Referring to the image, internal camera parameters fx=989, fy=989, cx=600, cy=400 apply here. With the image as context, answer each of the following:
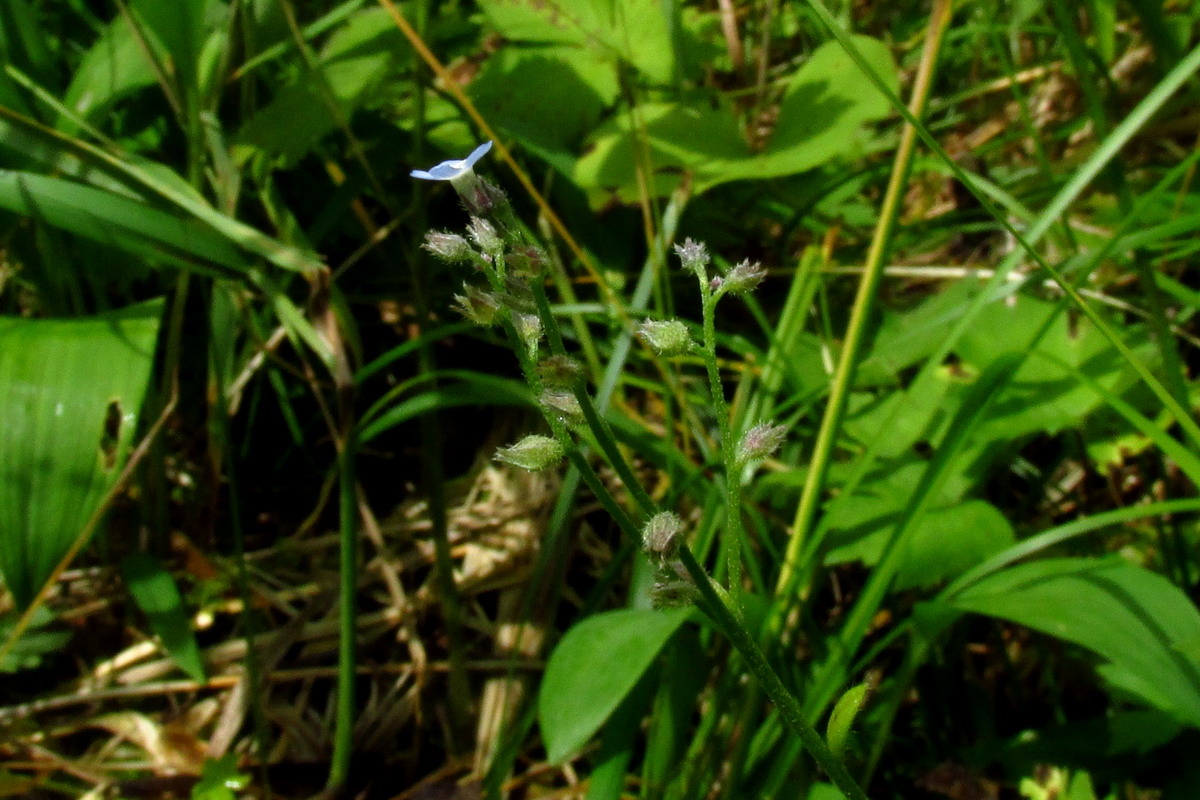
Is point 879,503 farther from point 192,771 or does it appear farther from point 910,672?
point 192,771

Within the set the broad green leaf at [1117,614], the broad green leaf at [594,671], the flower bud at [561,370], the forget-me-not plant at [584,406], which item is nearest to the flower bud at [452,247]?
the forget-me-not plant at [584,406]

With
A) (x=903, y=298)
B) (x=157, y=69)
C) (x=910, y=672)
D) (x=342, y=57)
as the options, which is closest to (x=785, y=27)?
(x=903, y=298)

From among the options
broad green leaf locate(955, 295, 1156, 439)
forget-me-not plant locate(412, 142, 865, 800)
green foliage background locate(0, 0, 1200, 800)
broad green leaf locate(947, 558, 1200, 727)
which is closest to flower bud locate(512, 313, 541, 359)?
forget-me-not plant locate(412, 142, 865, 800)

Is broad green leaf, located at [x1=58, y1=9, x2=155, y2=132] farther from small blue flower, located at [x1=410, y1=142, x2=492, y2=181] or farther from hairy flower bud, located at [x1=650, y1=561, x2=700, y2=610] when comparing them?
hairy flower bud, located at [x1=650, y1=561, x2=700, y2=610]

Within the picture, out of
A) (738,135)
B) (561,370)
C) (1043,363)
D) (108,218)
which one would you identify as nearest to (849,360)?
(1043,363)

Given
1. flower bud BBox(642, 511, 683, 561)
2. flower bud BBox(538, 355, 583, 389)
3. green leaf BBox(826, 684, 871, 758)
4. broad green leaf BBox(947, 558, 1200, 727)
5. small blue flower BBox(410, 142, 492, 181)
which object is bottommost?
broad green leaf BBox(947, 558, 1200, 727)

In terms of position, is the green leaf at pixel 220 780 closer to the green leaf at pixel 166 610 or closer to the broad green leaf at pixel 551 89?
the green leaf at pixel 166 610
